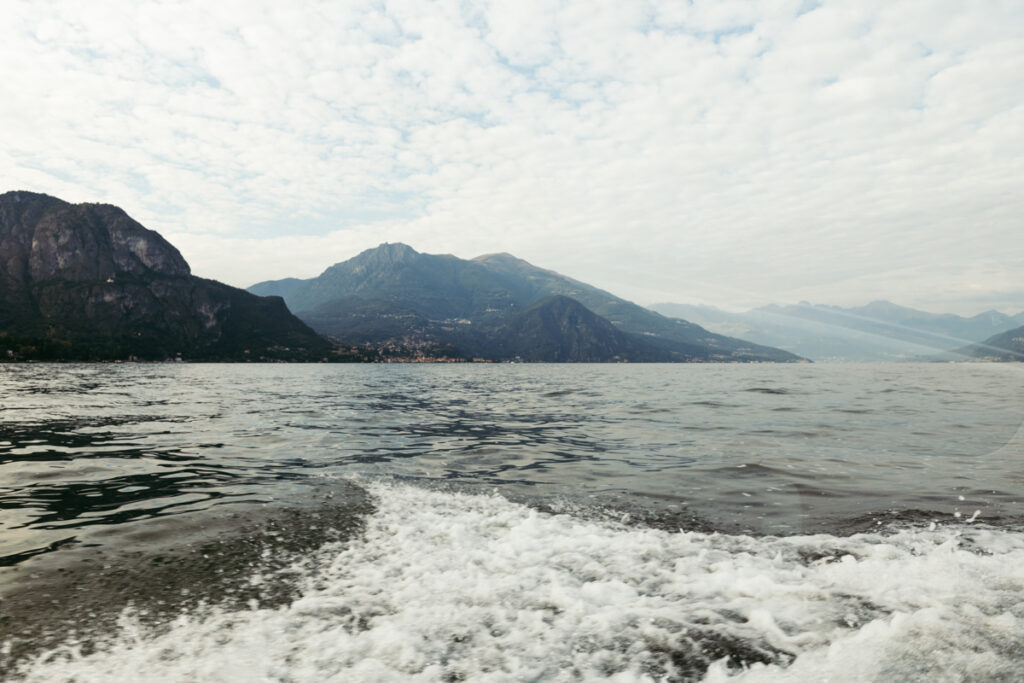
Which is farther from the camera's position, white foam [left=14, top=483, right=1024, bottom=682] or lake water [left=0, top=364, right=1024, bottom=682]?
lake water [left=0, top=364, right=1024, bottom=682]

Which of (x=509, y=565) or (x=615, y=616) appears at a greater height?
(x=615, y=616)

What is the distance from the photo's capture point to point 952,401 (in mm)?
49844

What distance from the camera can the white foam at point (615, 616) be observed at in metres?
6.12

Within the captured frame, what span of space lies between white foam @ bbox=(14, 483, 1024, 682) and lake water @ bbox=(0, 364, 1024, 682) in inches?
1.6

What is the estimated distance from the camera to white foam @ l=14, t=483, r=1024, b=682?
612 centimetres

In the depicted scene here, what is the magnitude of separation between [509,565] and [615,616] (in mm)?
2709

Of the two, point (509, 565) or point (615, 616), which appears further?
point (509, 565)

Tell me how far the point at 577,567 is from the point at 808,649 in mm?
3999

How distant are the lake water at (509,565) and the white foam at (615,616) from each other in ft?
0.13

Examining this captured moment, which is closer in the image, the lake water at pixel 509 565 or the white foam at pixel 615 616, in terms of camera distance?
the white foam at pixel 615 616

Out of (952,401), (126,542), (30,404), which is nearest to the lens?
(126,542)

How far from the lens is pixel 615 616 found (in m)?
7.51

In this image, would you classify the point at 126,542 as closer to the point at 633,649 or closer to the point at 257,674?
the point at 257,674

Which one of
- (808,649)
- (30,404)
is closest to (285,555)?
(808,649)
